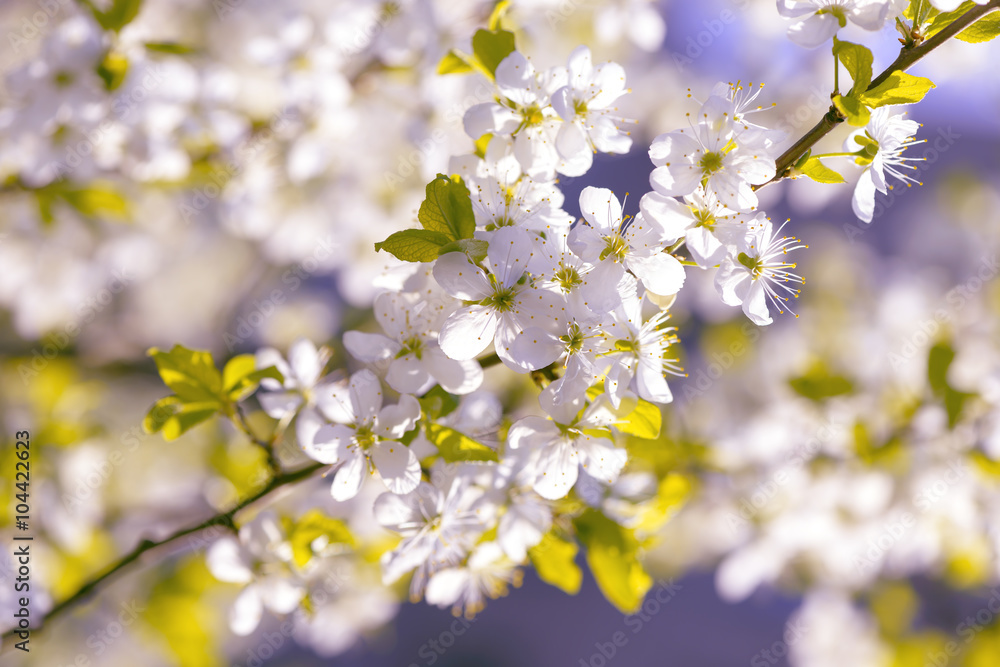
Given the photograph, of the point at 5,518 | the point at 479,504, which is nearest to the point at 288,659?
the point at 5,518

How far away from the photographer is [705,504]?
1.68 meters

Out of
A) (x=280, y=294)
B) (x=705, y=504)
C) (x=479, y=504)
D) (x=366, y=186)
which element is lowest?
(x=280, y=294)

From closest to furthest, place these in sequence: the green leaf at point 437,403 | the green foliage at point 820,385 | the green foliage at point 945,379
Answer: the green leaf at point 437,403 < the green foliage at point 945,379 < the green foliage at point 820,385

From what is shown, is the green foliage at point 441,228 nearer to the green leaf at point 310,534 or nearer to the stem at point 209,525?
the stem at point 209,525

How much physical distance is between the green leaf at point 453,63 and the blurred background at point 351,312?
31cm

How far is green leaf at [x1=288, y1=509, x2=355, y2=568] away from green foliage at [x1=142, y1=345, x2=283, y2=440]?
0.19 meters

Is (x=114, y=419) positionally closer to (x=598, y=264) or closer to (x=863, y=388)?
(x=598, y=264)

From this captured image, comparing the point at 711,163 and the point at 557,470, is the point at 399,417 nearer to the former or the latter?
the point at 557,470

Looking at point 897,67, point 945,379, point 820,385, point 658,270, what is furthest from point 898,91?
point 820,385

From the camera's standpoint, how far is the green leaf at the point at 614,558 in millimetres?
870

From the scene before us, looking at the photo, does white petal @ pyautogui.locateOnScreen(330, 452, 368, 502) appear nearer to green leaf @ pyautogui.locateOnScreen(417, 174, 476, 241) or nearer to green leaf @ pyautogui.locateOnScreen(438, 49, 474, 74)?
green leaf @ pyautogui.locateOnScreen(417, 174, 476, 241)

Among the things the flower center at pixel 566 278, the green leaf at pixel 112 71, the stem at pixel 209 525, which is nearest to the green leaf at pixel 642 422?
the flower center at pixel 566 278

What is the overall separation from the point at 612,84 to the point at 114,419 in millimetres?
2181

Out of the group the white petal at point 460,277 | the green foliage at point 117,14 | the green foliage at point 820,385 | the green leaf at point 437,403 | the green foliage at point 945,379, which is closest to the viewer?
the white petal at point 460,277
